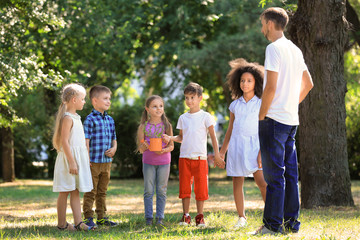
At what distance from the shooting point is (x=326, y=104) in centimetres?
836

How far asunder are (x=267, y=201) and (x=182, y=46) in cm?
1349

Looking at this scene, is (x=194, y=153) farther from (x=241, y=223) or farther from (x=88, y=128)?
(x=88, y=128)

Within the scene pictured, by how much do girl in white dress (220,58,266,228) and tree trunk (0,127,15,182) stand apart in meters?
12.0

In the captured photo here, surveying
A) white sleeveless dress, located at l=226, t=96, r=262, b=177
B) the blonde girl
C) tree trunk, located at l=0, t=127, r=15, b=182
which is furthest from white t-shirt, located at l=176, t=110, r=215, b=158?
tree trunk, located at l=0, t=127, r=15, b=182

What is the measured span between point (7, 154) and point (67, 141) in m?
11.7

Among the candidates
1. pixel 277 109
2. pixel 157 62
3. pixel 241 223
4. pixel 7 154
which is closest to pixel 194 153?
pixel 241 223

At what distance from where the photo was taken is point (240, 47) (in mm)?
17812

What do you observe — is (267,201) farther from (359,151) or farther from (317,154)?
(359,151)

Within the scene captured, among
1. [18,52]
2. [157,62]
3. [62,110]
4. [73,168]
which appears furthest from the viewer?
[157,62]

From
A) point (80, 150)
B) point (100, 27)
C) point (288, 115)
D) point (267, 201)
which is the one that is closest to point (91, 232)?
point (80, 150)

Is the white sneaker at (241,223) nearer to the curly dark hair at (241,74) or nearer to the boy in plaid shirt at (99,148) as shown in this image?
the curly dark hair at (241,74)

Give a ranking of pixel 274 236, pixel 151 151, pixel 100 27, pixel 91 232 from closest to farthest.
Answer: pixel 274 236, pixel 91 232, pixel 151 151, pixel 100 27

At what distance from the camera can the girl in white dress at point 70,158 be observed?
617cm

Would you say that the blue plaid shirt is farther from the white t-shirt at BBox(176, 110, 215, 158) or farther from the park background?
the park background
